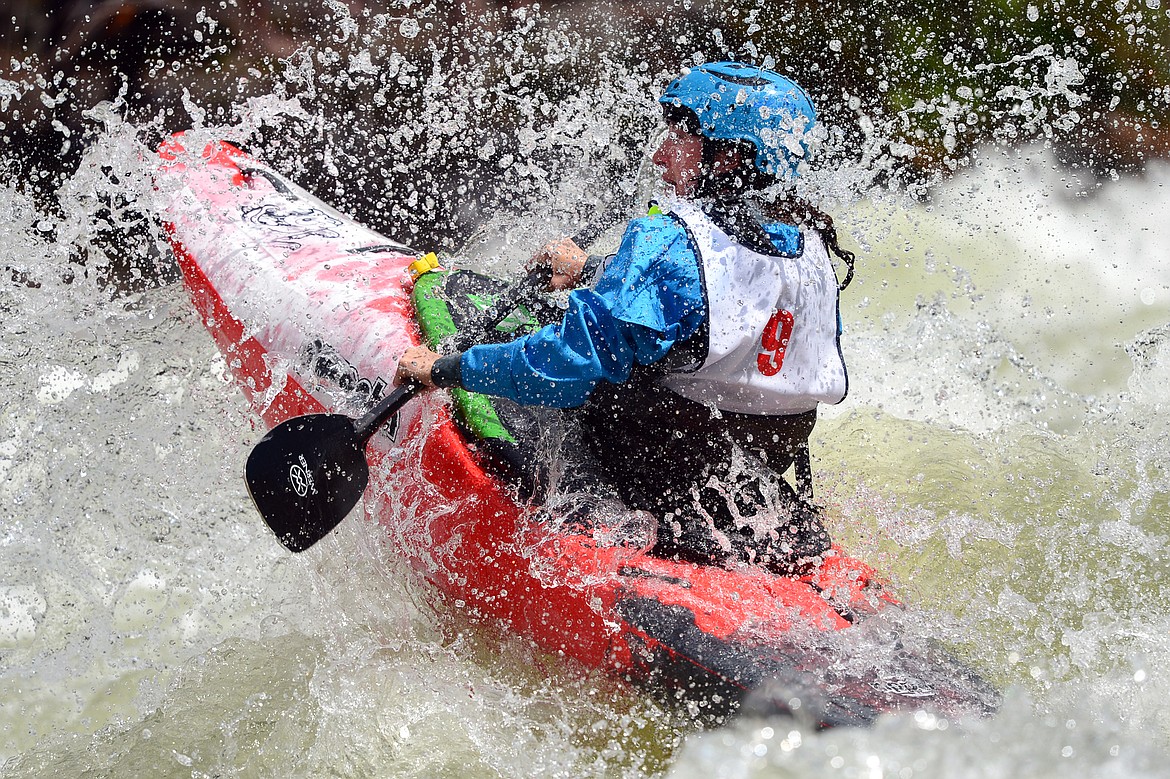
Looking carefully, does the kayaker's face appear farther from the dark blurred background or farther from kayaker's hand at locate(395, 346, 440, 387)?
the dark blurred background

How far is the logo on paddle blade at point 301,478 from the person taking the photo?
2.62m

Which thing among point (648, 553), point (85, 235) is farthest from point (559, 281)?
point (85, 235)

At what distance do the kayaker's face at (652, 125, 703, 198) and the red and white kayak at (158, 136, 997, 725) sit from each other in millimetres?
825

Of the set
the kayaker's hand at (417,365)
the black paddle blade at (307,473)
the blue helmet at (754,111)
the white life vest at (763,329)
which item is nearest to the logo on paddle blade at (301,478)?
the black paddle blade at (307,473)

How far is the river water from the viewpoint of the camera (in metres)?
2.21

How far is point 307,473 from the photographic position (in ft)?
8.59

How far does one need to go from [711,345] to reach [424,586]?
3.53 ft

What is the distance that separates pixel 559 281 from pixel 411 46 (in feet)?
9.04

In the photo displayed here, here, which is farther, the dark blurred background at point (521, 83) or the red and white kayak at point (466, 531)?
the dark blurred background at point (521, 83)

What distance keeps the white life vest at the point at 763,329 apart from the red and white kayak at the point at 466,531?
0.41 meters

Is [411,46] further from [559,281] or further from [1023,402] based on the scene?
[1023,402]

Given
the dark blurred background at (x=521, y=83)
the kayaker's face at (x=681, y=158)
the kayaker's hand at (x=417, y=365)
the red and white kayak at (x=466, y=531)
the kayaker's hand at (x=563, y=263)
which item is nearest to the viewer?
the red and white kayak at (x=466, y=531)

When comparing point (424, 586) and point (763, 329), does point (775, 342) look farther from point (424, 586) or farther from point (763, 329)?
point (424, 586)

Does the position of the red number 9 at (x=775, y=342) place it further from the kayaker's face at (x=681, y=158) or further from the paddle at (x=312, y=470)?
the paddle at (x=312, y=470)
